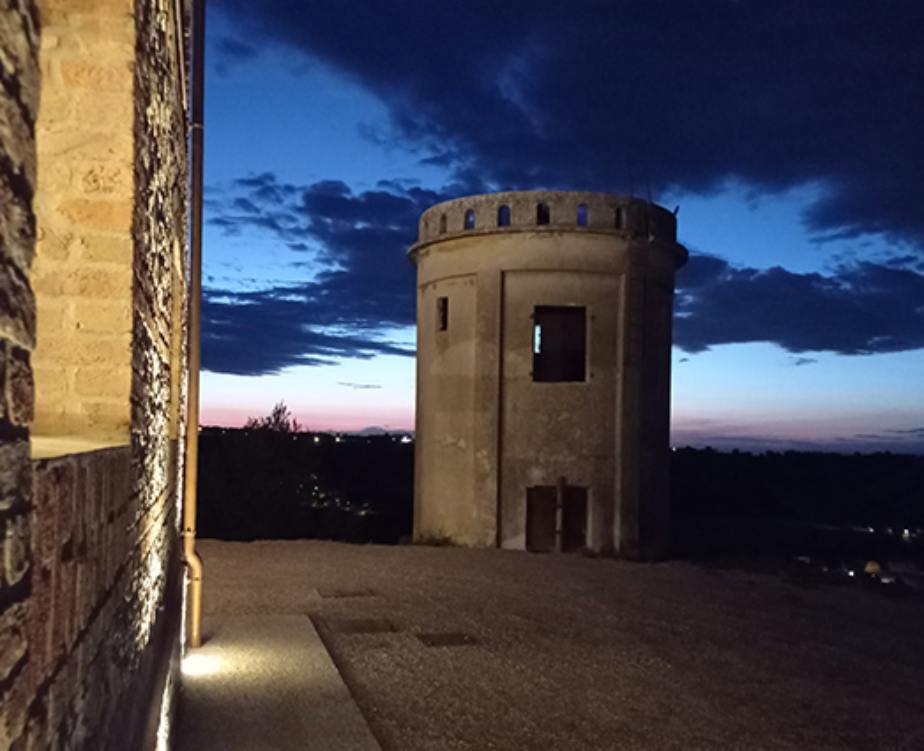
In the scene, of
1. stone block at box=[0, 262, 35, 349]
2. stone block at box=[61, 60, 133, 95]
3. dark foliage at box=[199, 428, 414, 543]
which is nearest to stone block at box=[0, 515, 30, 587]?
stone block at box=[0, 262, 35, 349]

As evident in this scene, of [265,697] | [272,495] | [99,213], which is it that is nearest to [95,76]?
[99,213]

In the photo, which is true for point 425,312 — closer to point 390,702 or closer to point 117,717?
point 390,702

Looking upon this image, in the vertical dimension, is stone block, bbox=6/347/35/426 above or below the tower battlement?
A: below

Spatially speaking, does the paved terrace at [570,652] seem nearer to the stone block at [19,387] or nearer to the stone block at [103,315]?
the stone block at [103,315]

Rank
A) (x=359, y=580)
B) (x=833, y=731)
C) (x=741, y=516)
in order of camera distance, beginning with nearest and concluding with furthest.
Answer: (x=833, y=731), (x=359, y=580), (x=741, y=516)

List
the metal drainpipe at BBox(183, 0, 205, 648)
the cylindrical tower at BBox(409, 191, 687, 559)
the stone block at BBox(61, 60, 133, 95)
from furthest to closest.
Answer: the cylindrical tower at BBox(409, 191, 687, 559) → the metal drainpipe at BBox(183, 0, 205, 648) → the stone block at BBox(61, 60, 133, 95)

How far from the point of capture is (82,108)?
3.01m

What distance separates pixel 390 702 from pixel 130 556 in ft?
12.3

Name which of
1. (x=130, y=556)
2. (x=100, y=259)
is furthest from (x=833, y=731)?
(x=100, y=259)

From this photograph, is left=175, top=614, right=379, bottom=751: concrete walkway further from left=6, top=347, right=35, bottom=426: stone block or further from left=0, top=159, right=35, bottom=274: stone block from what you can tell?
left=0, top=159, right=35, bottom=274: stone block

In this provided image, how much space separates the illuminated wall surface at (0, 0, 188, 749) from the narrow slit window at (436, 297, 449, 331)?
11685 mm

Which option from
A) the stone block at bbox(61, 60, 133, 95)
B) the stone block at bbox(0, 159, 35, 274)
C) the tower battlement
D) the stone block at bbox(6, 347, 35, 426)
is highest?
the tower battlement

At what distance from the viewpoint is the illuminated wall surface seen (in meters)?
1.49

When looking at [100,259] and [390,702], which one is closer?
[100,259]
